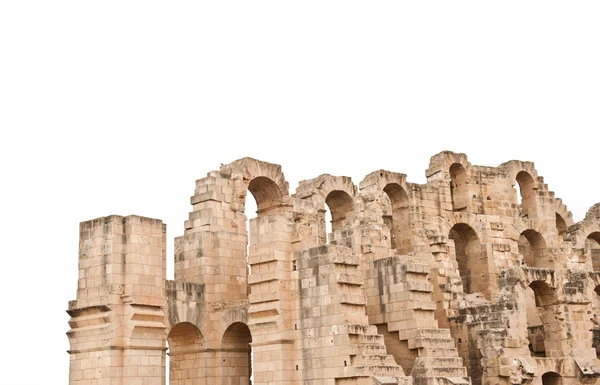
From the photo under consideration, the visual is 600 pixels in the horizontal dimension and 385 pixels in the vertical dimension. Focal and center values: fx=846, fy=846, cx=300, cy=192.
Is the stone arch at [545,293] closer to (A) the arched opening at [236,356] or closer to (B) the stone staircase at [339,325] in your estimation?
(B) the stone staircase at [339,325]

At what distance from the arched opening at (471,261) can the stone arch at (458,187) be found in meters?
1.01

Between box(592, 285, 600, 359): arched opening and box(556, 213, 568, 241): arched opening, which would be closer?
box(592, 285, 600, 359): arched opening

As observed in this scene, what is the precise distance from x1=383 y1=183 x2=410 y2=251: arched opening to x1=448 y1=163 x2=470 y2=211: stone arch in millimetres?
2881

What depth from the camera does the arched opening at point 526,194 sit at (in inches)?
1448

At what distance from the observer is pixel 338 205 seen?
33125 mm

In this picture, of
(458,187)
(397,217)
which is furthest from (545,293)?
(458,187)

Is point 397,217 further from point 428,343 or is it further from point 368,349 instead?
point 368,349

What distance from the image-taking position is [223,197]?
91.4 feet

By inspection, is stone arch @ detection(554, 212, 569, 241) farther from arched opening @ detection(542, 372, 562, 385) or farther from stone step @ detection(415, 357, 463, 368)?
stone step @ detection(415, 357, 463, 368)

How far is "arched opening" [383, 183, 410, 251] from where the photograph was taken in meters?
32.9

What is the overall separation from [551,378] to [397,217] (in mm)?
8417

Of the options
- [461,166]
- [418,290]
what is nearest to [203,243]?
[418,290]

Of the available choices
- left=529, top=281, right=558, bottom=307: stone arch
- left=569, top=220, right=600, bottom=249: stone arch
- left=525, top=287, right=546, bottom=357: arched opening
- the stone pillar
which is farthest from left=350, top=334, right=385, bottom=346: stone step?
left=569, top=220, right=600, bottom=249: stone arch

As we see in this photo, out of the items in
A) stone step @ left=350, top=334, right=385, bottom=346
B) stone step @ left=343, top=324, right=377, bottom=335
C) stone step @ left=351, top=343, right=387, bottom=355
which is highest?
stone step @ left=343, top=324, right=377, bottom=335
